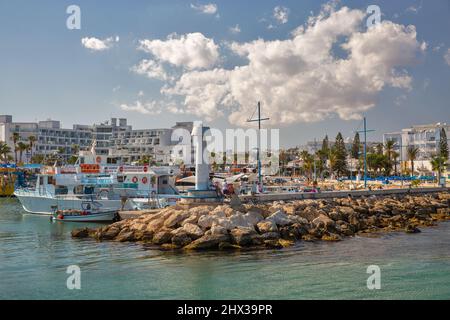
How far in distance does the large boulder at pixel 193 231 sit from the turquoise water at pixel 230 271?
2.29 m

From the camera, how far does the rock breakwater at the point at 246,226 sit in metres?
25.2

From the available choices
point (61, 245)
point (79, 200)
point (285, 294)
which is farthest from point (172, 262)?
point (79, 200)

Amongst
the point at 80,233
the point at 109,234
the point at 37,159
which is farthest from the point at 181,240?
the point at 37,159

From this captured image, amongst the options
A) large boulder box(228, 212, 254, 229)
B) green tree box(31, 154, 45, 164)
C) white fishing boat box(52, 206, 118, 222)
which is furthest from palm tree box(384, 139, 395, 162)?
green tree box(31, 154, 45, 164)

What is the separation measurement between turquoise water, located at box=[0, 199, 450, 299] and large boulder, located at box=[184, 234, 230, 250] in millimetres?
1382

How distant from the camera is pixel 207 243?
24656 mm

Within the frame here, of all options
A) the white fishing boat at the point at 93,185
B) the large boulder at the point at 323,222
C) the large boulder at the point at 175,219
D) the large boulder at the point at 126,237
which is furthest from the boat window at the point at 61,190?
the large boulder at the point at 323,222

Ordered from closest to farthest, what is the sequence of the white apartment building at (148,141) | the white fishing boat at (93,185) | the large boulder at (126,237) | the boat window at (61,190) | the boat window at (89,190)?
the large boulder at (126,237) → the white fishing boat at (93,185) → the boat window at (89,190) → the boat window at (61,190) → the white apartment building at (148,141)

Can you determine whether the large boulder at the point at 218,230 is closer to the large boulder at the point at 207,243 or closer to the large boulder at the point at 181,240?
the large boulder at the point at 207,243

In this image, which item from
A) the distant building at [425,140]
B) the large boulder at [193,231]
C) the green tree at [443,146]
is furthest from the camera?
the distant building at [425,140]

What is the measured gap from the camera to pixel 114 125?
149m

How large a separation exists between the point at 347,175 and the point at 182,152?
1678 inches

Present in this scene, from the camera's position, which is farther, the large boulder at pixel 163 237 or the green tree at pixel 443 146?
the green tree at pixel 443 146
